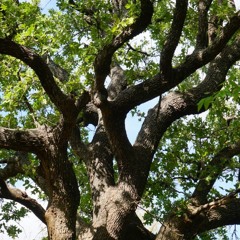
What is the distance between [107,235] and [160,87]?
277 cm

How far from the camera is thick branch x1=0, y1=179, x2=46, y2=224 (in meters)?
7.93

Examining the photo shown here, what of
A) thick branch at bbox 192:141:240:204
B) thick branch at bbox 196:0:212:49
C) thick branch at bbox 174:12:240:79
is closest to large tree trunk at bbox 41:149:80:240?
thick branch at bbox 192:141:240:204

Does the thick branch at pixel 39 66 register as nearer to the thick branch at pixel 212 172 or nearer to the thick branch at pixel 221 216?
the thick branch at pixel 212 172

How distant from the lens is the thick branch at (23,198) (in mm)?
7934

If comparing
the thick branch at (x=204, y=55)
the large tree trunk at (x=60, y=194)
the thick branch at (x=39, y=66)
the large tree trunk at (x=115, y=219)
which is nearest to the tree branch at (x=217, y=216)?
the large tree trunk at (x=115, y=219)

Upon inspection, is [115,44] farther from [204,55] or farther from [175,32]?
[204,55]

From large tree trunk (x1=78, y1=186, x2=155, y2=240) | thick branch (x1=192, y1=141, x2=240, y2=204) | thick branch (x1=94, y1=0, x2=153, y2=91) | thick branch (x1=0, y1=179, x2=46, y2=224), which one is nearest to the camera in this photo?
thick branch (x1=94, y1=0, x2=153, y2=91)

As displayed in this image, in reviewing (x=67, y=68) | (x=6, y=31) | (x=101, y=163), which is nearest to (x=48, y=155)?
(x=101, y=163)

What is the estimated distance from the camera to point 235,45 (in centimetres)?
800

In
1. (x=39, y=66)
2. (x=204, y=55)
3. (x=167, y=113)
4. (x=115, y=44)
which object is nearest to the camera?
(x=39, y=66)

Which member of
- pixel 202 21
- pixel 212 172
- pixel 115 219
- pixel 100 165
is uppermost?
pixel 202 21

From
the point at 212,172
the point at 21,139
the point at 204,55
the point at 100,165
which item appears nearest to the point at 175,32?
the point at 204,55

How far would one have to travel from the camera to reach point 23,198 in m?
7.99

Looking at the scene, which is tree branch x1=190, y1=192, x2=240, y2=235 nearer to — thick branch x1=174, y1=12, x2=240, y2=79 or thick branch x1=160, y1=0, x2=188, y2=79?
thick branch x1=174, y1=12, x2=240, y2=79
